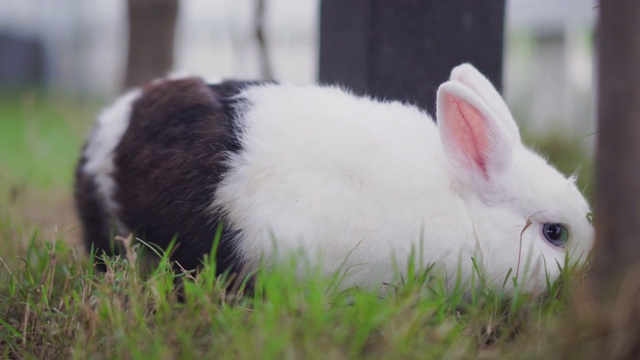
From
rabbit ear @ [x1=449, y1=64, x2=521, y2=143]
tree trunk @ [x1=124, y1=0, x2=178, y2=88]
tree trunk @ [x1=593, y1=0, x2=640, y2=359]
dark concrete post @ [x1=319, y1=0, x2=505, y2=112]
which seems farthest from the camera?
tree trunk @ [x1=124, y1=0, x2=178, y2=88]

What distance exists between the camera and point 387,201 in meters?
2.21

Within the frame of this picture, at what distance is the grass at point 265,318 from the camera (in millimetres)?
1612

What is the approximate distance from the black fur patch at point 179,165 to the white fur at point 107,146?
5cm

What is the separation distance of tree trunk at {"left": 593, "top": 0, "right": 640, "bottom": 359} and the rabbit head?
0.53 m

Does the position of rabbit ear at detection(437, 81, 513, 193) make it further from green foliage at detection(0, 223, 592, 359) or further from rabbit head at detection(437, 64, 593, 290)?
green foliage at detection(0, 223, 592, 359)

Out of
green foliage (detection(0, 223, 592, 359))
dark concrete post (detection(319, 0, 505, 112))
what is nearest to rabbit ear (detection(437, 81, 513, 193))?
green foliage (detection(0, 223, 592, 359))

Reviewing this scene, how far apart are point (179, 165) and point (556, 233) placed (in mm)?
1092

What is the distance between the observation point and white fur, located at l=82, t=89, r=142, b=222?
2666mm

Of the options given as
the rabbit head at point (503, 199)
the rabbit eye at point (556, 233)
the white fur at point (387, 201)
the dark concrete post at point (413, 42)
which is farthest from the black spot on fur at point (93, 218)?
the rabbit eye at point (556, 233)

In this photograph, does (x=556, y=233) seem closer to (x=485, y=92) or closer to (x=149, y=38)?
(x=485, y=92)

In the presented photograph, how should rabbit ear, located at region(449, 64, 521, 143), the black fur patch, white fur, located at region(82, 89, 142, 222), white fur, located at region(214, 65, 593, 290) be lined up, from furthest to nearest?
white fur, located at region(82, 89, 142, 222)
rabbit ear, located at region(449, 64, 521, 143)
the black fur patch
white fur, located at region(214, 65, 593, 290)

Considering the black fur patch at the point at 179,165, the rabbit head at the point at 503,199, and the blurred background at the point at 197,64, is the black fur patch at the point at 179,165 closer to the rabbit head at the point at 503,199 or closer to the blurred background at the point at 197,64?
the blurred background at the point at 197,64

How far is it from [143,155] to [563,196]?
125 centimetres

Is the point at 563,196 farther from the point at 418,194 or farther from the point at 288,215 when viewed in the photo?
the point at 288,215
